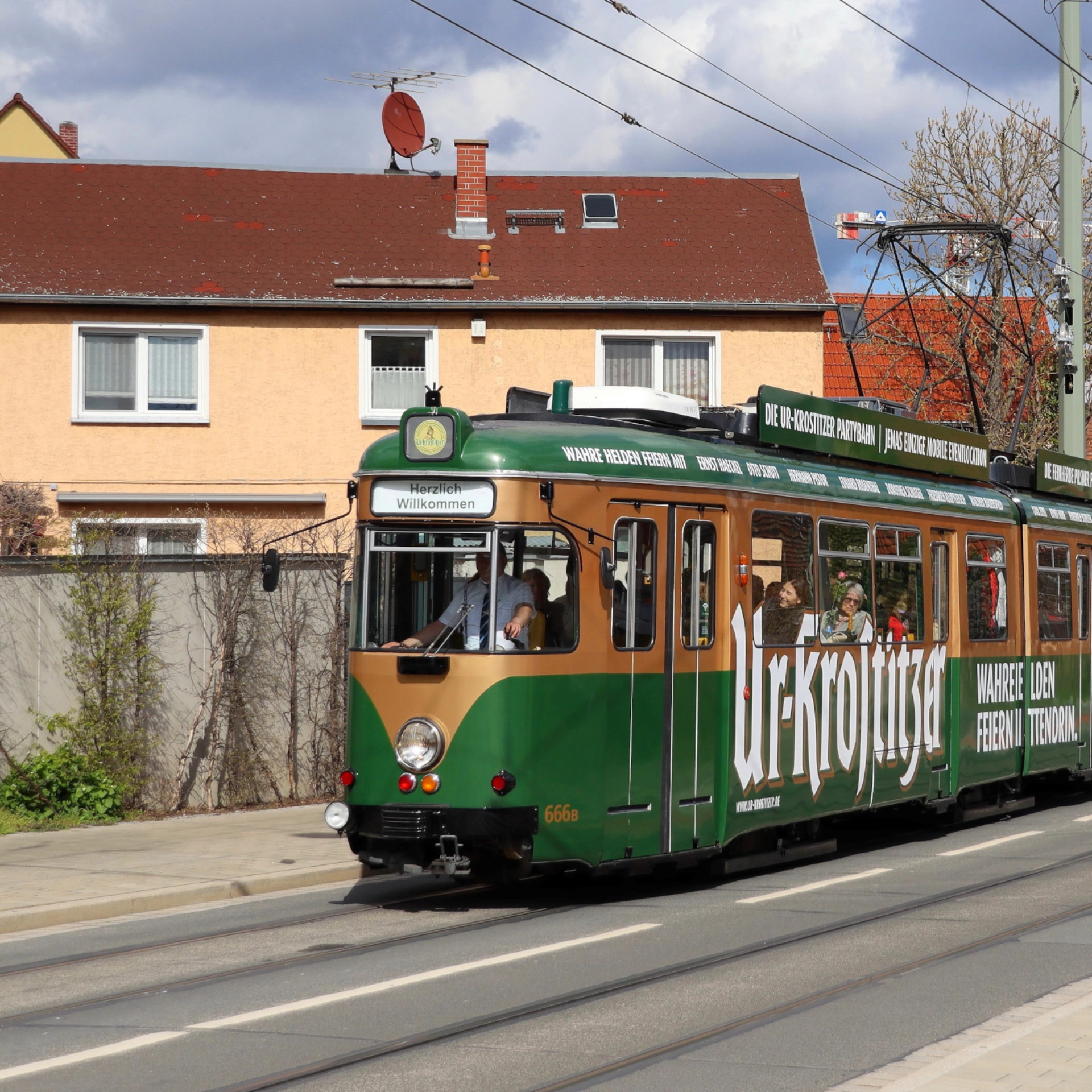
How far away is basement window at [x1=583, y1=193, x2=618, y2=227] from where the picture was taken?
87.8 feet

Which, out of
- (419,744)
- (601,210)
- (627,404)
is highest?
(601,210)

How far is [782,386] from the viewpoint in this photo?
82.5 ft

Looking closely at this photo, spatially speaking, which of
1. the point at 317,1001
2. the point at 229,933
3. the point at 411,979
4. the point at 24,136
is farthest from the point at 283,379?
the point at 24,136

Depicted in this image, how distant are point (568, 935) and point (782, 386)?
54.9ft

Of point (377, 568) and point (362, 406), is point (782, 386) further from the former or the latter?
point (377, 568)

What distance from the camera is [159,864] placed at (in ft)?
40.0

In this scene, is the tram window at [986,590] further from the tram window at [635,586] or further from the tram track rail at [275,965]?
the tram track rail at [275,965]

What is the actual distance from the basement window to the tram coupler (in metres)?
18.2

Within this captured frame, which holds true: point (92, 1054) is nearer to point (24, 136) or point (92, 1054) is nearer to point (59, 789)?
point (59, 789)

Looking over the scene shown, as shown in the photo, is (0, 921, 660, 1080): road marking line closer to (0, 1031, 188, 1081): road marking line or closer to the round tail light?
(0, 1031, 188, 1081): road marking line

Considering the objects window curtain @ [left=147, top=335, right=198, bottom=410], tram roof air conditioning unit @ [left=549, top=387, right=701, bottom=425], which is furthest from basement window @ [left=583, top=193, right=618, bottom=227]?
tram roof air conditioning unit @ [left=549, top=387, right=701, bottom=425]

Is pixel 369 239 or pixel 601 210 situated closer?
pixel 369 239

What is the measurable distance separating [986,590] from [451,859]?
711 centimetres

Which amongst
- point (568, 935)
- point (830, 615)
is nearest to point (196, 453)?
point (830, 615)
